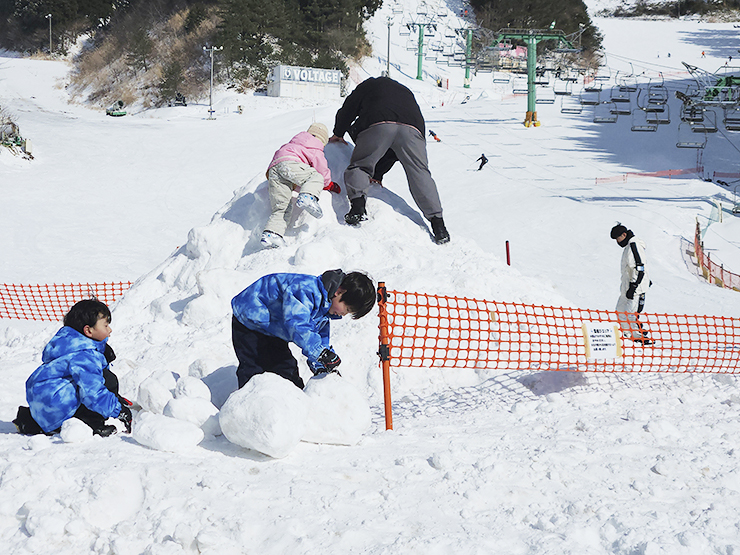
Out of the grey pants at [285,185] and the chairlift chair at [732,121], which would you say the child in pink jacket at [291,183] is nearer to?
the grey pants at [285,185]

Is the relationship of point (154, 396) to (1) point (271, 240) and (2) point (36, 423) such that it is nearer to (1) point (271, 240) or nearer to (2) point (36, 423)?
(2) point (36, 423)

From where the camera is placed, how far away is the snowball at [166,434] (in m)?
2.90

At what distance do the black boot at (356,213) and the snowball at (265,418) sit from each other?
120 inches

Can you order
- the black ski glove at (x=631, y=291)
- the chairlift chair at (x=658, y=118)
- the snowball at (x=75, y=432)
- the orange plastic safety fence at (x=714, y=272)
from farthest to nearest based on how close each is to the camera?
the chairlift chair at (x=658, y=118) < the orange plastic safety fence at (x=714, y=272) < the black ski glove at (x=631, y=291) < the snowball at (x=75, y=432)

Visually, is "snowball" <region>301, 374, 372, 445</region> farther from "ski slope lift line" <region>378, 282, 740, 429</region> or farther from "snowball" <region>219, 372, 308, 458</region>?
"ski slope lift line" <region>378, 282, 740, 429</region>

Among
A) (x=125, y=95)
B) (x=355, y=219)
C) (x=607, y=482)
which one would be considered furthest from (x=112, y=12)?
(x=607, y=482)

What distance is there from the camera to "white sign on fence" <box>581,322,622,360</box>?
4449 millimetres

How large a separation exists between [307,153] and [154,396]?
3.15 m

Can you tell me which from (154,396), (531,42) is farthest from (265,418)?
(531,42)

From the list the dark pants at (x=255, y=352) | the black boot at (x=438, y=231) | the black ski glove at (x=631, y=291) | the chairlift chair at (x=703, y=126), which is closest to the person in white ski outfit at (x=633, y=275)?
the black ski glove at (x=631, y=291)

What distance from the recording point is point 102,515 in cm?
239

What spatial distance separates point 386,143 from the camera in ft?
19.9

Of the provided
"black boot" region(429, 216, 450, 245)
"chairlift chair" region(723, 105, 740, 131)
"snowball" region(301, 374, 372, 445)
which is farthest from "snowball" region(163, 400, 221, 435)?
"chairlift chair" region(723, 105, 740, 131)

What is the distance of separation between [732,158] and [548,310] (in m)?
22.8
